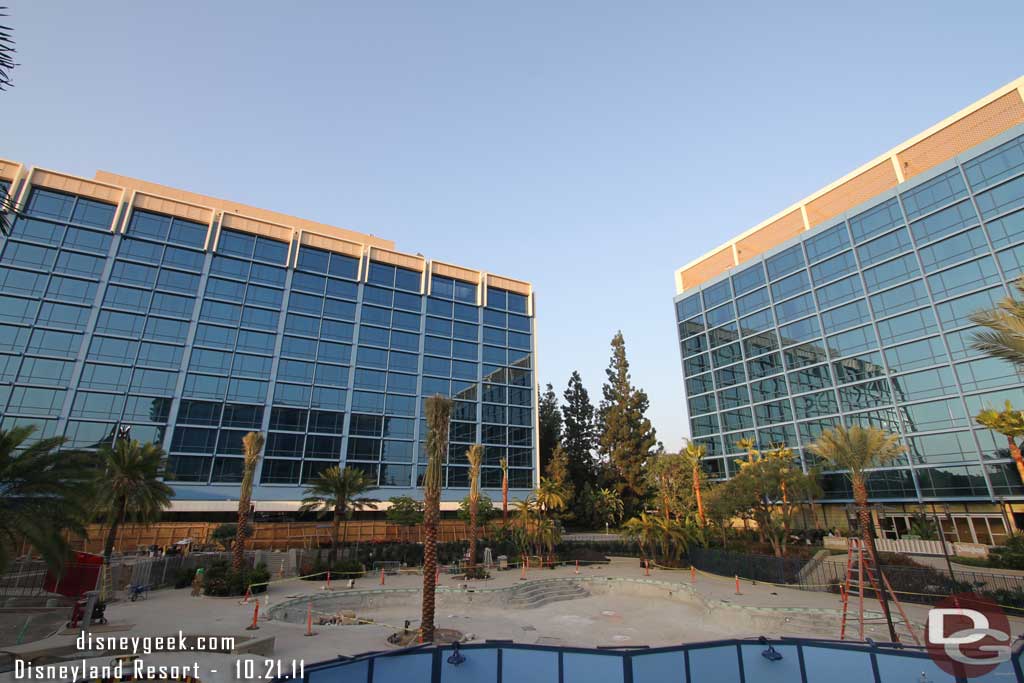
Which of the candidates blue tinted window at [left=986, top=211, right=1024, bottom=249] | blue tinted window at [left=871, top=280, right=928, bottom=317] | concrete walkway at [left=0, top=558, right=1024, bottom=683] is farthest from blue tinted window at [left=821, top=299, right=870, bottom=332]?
concrete walkway at [left=0, top=558, right=1024, bottom=683]

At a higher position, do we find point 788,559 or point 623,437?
point 623,437

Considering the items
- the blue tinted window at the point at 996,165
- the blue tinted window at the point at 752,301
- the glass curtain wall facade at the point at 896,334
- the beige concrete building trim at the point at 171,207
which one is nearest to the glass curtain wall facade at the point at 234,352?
the beige concrete building trim at the point at 171,207

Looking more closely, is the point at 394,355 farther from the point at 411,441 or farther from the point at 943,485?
the point at 943,485

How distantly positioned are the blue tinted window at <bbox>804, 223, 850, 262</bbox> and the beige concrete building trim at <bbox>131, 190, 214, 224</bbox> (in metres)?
68.8

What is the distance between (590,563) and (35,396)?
5337 centimetres

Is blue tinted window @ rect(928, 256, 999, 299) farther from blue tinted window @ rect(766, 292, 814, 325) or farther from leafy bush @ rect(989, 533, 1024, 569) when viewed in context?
leafy bush @ rect(989, 533, 1024, 569)

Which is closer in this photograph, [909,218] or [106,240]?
[909,218]

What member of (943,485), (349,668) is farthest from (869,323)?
(349,668)

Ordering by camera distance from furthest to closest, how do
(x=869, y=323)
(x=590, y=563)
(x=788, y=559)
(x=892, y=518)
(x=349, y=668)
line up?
(x=869, y=323) → (x=892, y=518) → (x=590, y=563) → (x=788, y=559) → (x=349, y=668)

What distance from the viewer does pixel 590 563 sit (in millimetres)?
40562

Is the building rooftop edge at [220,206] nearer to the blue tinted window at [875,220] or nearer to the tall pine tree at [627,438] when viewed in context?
the tall pine tree at [627,438]

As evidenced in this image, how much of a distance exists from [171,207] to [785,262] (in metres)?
71.3

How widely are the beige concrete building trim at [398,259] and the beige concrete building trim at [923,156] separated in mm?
42515

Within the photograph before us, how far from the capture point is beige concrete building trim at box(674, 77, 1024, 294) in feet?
138
